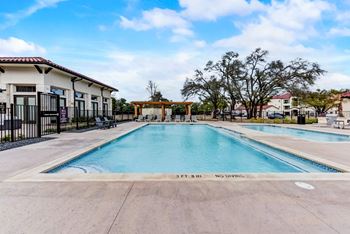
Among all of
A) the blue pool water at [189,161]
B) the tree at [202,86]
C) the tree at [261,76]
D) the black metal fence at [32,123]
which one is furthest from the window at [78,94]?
the tree at [261,76]

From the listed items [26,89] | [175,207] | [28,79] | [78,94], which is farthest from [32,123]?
[175,207]

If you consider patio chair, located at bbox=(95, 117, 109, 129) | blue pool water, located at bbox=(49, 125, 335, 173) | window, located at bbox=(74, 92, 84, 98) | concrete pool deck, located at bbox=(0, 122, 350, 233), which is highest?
window, located at bbox=(74, 92, 84, 98)

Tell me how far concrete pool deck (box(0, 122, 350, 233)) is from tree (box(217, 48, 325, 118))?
23.8 m

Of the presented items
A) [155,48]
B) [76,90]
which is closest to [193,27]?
[155,48]

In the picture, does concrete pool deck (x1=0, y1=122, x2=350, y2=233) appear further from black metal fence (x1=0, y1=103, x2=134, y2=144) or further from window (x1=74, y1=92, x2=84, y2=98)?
window (x1=74, y1=92, x2=84, y2=98)

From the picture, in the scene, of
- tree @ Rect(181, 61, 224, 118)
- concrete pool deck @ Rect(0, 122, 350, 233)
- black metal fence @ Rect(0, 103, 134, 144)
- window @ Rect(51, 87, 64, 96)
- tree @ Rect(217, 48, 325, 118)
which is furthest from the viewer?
tree @ Rect(181, 61, 224, 118)

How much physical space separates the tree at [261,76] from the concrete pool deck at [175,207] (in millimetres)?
23828

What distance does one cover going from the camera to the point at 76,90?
1806 cm

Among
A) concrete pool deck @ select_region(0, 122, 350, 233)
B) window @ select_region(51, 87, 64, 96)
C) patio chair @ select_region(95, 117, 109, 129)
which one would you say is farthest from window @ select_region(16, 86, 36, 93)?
concrete pool deck @ select_region(0, 122, 350, 233)

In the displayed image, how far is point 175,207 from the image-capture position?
2.79 meters

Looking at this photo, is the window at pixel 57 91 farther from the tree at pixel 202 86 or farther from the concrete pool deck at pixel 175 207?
the tree at pixel 202 86

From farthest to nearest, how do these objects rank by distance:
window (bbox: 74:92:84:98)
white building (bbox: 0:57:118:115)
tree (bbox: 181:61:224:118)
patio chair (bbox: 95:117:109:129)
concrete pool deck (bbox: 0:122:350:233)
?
1. tree (bbox: 181:61:224:118)
2. window (bbox: 74:92:84:98)
3. patio chair (bbox: 95:117:109:129)
4. white building (bbox: 0:57:118:115)
5. concrete pool deck (bbox: 0:122:350:233)

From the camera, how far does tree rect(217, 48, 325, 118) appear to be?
24.8 m

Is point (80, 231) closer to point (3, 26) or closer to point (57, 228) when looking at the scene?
point (57, 228)
